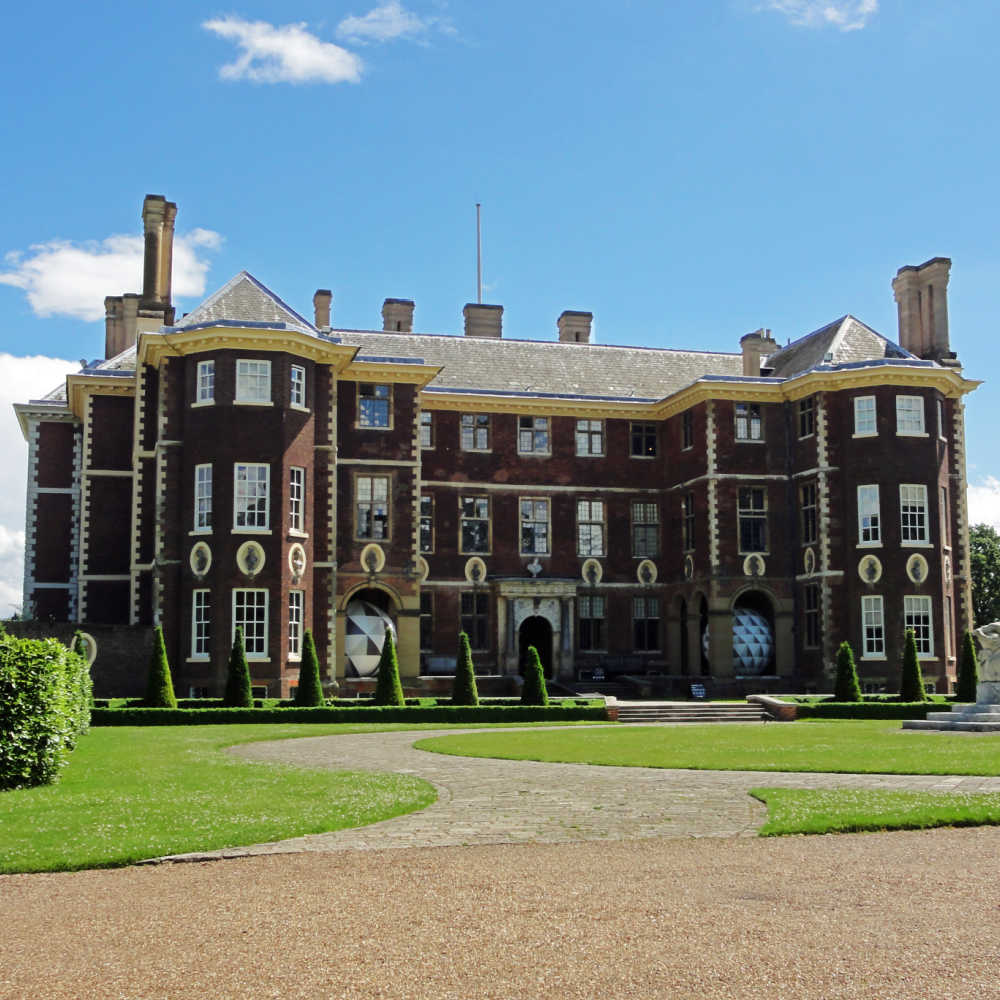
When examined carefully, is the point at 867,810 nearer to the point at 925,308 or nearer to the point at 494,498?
the point at 494,498

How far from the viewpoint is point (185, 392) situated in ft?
128

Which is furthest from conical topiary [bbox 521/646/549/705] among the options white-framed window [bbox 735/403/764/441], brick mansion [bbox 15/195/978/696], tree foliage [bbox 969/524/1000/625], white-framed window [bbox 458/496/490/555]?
tree foliage [bbox 969/524/1000/625]

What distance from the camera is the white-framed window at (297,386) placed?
38.7m

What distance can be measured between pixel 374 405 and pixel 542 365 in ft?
33.1

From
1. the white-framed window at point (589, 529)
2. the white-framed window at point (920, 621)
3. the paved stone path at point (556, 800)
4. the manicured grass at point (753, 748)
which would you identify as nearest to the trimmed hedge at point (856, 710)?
the manicured grass at point (753, 748)

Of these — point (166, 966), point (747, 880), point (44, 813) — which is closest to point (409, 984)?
point (166, 966)

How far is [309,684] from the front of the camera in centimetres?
3400

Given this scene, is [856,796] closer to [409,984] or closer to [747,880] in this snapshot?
[747,880]

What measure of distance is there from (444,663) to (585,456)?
10238 millimetres

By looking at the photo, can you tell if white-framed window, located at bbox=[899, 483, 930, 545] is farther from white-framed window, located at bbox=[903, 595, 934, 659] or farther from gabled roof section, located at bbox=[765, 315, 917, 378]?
gabled roof section, located at bbox=[765, 315, 917, 378]

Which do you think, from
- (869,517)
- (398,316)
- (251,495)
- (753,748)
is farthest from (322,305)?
(753,748)

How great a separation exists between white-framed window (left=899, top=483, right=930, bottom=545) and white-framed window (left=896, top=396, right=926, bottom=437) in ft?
6.42

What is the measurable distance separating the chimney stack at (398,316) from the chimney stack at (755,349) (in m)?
14.3

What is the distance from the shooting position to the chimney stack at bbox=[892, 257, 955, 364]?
47.7 m
